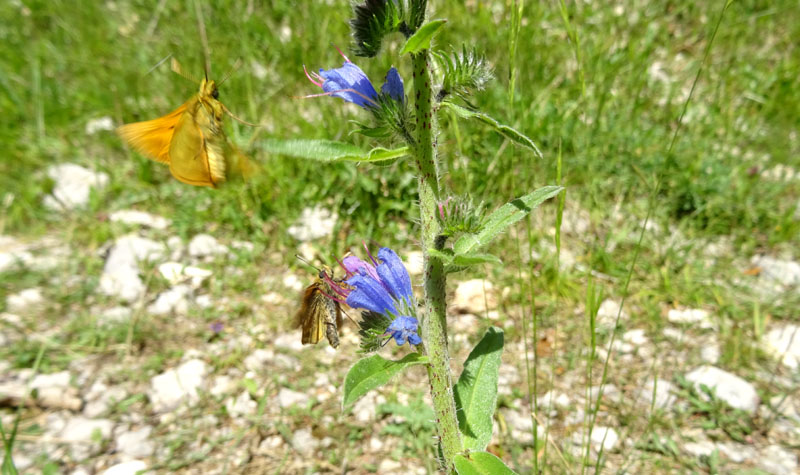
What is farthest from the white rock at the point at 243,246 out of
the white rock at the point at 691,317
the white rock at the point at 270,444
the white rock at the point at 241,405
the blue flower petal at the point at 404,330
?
the white rock at the point at 691,317

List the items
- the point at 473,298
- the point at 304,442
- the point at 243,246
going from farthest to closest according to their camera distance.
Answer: the point at 243,246 < the point at 473,298 < the point at 304,442

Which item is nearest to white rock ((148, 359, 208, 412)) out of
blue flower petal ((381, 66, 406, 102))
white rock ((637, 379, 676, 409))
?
blue flower petal ((381, 66, 406, 102))

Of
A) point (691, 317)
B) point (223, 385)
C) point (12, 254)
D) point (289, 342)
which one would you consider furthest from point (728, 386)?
point (12, 254)

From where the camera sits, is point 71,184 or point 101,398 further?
point 71,184

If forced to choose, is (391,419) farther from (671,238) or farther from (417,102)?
(671,238)

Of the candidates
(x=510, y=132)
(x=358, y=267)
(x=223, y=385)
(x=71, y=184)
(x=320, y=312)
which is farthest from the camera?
(x=71, y=184)

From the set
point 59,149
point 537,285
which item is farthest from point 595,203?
point 59,149

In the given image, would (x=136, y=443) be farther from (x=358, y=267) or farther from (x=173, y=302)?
(x=358, y=267)
